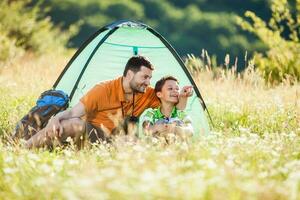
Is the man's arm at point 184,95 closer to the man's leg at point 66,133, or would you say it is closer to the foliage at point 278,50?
the man's leg at point 66,133

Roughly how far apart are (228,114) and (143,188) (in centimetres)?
488

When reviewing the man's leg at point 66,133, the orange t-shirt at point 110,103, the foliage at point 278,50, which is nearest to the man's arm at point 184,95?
the orange t-shirt at point 110,103

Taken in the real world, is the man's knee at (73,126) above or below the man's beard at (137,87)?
below

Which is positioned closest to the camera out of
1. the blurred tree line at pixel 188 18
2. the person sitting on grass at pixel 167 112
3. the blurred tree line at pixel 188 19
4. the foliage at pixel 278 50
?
the person sitting on grass at pixel 167 112

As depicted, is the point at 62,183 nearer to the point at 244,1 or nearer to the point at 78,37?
the point at 78,37

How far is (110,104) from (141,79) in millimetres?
399

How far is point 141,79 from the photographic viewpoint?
254 inches

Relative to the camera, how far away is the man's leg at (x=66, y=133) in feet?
19.6

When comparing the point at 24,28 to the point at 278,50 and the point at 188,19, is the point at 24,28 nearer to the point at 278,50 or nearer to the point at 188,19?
the point at 278,50

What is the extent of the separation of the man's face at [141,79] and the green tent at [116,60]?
0.88 m

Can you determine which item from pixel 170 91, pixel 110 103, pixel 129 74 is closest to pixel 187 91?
pixel 170 91

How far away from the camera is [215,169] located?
368cm

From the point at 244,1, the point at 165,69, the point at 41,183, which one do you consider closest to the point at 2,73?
the point at 165,69

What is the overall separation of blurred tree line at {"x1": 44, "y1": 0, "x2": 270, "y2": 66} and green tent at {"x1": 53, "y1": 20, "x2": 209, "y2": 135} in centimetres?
2758
